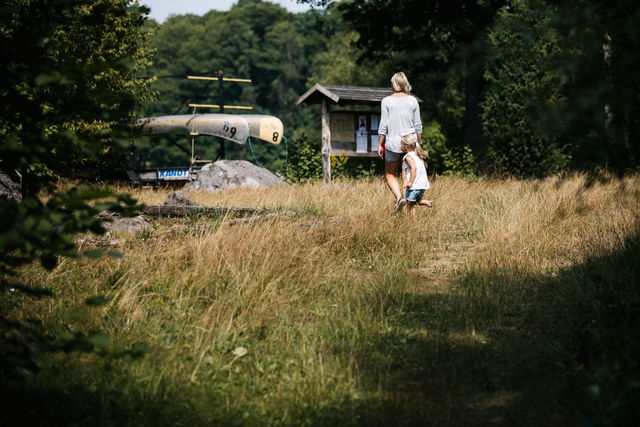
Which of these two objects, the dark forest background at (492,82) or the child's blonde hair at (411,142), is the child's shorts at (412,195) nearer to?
the child's blonde hair at (411,142)

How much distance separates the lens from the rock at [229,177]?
20.0m

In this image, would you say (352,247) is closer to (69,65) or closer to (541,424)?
(541,424)

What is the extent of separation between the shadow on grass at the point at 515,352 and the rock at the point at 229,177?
47.2 ft

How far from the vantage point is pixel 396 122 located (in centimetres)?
977

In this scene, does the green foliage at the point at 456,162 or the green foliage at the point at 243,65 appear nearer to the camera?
the green foliage at the point at 456,162

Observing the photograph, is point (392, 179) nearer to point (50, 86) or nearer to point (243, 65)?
point (50, 86)

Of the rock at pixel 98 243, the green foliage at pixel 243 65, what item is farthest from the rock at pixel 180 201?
→ the green foliage at pixel 243 65

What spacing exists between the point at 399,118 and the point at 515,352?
19.0 ft

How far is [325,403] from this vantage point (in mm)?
3643

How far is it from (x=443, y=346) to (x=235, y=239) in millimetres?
2404

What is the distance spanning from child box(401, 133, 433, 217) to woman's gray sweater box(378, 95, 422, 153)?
0.13 m

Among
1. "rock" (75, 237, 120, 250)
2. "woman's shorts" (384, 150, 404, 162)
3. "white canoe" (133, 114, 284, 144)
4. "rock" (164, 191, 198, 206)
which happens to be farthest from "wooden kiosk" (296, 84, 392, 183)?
"white canoe" (133, 114, 284, 144)

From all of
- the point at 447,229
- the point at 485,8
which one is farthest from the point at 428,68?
the point at 447,229

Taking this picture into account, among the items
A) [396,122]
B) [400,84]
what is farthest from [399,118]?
[400,84]
